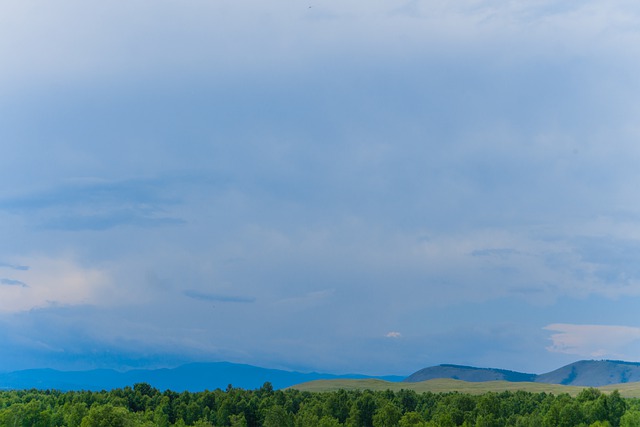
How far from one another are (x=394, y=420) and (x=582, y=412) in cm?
5244

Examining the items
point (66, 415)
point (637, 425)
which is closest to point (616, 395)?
point (637, 425)

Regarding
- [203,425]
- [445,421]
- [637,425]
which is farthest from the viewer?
[203,425]

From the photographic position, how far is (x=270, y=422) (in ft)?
647

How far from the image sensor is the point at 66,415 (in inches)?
7219

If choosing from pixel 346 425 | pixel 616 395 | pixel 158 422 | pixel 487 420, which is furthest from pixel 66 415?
pixel 616 395

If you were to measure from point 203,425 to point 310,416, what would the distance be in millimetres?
32884

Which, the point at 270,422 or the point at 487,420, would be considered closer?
the point at 487,420

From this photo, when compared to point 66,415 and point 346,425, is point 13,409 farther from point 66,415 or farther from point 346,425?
point 346,425

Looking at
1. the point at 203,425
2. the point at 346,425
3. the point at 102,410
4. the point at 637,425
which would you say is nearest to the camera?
the point at 102,410

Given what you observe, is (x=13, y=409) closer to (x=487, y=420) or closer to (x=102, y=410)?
(x=102, y=410)

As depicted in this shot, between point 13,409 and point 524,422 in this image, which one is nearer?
point 524,422

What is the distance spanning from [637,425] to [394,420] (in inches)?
2650

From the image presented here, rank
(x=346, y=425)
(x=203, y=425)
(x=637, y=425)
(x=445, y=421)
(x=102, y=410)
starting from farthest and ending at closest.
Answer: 1. (x=346, y=425)
2. (x=203, y=425)
3. (x=445, y=421)
4. (x=637, y=425)
5. (x=102, y=410)

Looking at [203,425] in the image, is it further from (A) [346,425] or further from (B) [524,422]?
(B) [524,422]
